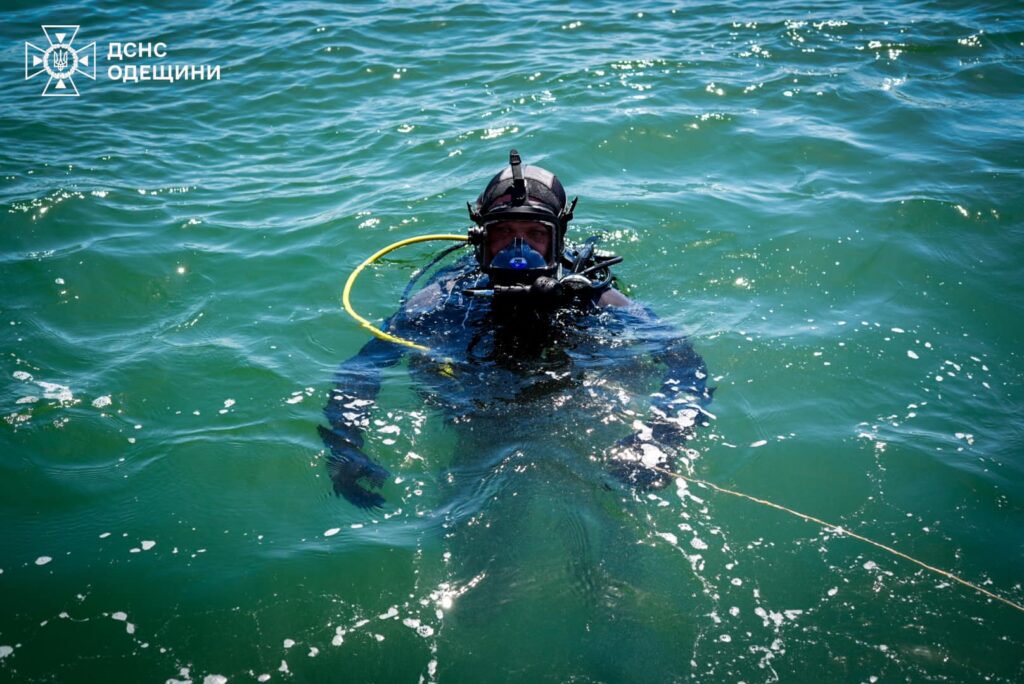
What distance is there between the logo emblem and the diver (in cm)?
785

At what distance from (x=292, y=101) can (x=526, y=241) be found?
625 centimetres

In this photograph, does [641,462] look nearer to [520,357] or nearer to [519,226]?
[520,357]

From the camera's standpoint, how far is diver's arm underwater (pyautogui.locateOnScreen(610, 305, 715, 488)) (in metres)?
4.08

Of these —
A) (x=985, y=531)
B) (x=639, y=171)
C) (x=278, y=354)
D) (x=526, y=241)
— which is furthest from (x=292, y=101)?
(x=985, y=531)

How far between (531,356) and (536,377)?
0.24 m

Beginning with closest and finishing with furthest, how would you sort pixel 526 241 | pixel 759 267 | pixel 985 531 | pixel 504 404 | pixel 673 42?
1. pixel 985 531
2. pixel 504 404
3. pixel 526 241
4. pixel 759 267
5. pixel 673 42

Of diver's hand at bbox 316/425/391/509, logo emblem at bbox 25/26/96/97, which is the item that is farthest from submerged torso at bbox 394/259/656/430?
logo emblem at bbox 25/26/96/97

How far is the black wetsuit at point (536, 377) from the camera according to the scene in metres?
4.28

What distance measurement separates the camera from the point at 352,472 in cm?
421

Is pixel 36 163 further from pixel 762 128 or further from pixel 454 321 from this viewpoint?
pixel 762 128

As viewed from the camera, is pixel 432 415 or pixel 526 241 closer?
pixel 432 415

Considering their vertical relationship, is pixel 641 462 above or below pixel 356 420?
below

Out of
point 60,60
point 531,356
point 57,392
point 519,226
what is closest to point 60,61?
point 60,60

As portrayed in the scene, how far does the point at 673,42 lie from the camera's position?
10.8 metres
